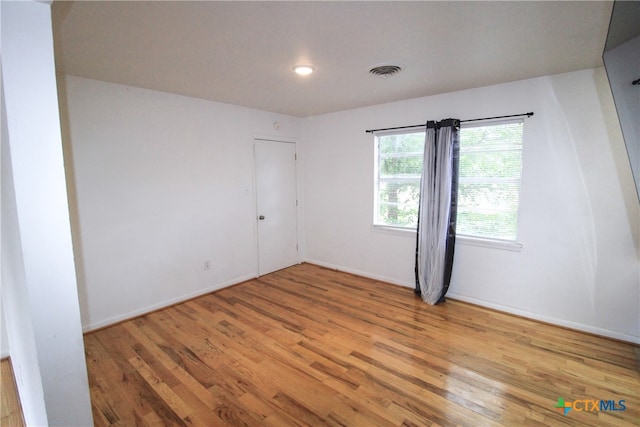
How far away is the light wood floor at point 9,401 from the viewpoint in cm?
200

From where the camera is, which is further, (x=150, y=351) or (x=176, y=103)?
(x=176, y=103)

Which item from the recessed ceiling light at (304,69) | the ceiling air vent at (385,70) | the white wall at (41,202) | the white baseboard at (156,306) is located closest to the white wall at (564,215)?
the ceiling air vent at (385,70)

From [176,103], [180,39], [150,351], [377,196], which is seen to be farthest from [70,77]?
[377,196]

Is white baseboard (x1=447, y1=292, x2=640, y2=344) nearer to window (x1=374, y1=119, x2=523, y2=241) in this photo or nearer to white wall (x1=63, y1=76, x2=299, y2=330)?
window (x1=374, y1=119, x2=523, y2=241)

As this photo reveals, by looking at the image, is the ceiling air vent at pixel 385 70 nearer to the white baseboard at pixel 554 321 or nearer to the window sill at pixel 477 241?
the window sill at pixel 477 241

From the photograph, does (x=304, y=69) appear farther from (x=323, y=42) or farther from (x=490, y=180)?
(x=490, y=180)

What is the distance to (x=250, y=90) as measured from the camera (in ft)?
10.6

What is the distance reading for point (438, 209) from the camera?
346cm

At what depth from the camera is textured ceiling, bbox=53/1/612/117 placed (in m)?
1.69

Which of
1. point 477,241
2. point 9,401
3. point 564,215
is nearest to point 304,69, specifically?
point 477,241

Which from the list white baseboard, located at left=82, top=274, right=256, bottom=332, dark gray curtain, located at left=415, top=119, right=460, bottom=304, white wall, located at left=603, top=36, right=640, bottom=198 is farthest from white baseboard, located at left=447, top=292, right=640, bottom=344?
white baseboard, located at left=82, top=274, right=256, bottom=332

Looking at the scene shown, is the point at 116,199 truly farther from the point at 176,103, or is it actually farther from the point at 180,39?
the point at 180,39

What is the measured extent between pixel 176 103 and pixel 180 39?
5.03 ft

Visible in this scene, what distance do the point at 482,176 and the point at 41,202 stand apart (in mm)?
3527
